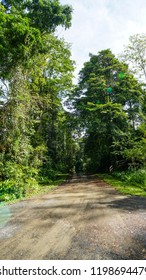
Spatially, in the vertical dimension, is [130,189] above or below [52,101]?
below

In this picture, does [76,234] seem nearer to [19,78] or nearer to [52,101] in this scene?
[19,78]

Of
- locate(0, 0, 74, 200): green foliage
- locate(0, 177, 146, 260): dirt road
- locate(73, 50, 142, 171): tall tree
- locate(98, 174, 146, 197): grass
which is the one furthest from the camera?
locate(73, 50, 142, 171): tall tree

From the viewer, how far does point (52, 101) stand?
24891mm

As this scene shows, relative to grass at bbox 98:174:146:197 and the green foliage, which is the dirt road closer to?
grass at bbox 98:174:146:197

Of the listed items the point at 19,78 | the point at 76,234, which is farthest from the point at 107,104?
the point at 76,234

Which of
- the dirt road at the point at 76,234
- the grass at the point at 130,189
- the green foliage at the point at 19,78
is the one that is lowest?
the dirt road at the point at 76,234

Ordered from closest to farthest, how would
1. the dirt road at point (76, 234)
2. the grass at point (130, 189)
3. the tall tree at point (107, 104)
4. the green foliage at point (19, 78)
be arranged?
the dirt road at point (76, 234), the grass at point (130, 189), the green foliage at point (19, 78), the tall tree at point (107, 104)

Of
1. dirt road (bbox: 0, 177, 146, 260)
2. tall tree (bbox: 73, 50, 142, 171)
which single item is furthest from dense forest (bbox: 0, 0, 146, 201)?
dirt road (bbox: 0, 177, 146, 260)

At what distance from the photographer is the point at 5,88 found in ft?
44.4

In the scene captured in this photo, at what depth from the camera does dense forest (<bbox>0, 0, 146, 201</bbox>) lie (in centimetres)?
1205

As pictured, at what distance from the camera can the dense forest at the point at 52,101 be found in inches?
475

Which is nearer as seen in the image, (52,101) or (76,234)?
(76,234)

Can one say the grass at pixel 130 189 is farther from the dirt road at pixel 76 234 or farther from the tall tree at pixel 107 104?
the tall tree at pixel 107 104

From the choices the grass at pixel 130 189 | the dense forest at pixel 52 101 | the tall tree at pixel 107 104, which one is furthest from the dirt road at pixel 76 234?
the tall tree at pixel 107 104
